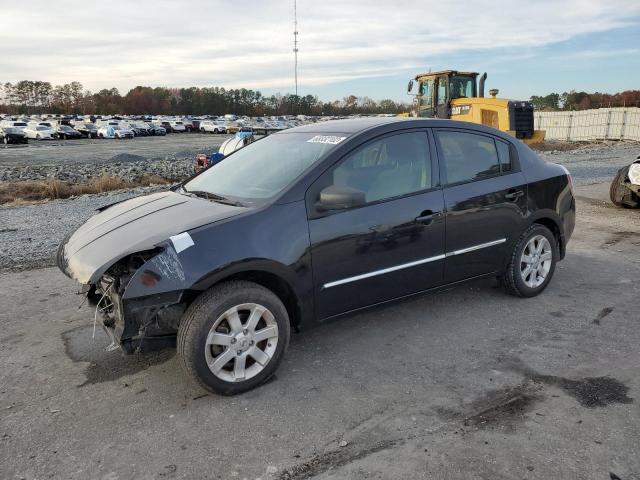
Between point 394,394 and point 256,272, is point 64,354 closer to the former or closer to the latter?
point 256,272

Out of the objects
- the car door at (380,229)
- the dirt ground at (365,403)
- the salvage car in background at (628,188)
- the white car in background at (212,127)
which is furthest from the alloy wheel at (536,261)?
the white car in background at (212,127)

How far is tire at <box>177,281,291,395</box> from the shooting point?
3.23 m

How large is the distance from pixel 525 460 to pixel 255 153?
308 cm

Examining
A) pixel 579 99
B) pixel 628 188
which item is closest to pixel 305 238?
pixel 628 188

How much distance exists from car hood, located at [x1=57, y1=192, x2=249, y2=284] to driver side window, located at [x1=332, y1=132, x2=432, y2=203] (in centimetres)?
85

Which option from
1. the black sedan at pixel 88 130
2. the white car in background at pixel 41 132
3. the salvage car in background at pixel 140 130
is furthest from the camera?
the salvage car in background at pixel 140 130

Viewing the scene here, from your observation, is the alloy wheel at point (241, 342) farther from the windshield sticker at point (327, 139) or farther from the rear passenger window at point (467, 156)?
the rear passenger window at point (467, 156)

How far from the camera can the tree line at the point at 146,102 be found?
127250 millimetres

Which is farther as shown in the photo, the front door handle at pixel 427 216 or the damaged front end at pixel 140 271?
the front door handle at pixel 427 216

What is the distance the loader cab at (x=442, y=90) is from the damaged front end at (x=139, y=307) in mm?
14421

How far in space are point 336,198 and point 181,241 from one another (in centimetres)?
106

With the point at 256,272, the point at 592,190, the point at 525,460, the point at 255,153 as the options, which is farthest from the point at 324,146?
the point at 592,190

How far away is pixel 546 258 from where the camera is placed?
16.8 feet

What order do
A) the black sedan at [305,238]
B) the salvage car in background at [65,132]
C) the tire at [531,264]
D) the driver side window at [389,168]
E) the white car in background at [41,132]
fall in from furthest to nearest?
the salvage car in background at [65,132] → the white car in background at [41,132] → the tire at [531,264] → the driver side window at [389,168] → the black sedan at [305,238]
